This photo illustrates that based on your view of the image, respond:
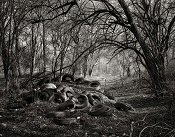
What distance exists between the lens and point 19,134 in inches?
257

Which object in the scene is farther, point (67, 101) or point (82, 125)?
point (67, 101)

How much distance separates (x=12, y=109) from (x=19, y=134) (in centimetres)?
264

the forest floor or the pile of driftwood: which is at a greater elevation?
the pile of driftwood

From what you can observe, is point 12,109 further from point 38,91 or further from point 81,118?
point 81,118

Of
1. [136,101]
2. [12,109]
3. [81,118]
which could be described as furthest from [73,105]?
[136,101]

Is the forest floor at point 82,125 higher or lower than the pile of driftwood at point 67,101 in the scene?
lower

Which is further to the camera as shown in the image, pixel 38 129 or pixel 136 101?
pixel 136 101

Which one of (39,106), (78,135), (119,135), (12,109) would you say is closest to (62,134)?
(78,135)

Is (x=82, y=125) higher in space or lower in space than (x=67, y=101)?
lower

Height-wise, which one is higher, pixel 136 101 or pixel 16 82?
pixel 16 82

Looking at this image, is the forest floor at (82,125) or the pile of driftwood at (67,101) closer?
the forest floor at (82,125)

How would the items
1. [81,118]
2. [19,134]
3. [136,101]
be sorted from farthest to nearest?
[136,101] < [81,118] < [19,134]

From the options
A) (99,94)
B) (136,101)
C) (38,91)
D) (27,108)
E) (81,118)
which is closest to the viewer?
(81,118)

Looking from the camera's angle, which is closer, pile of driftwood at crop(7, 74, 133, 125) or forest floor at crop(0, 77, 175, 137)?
forest floor at crop(0, 77, 175, 137)
